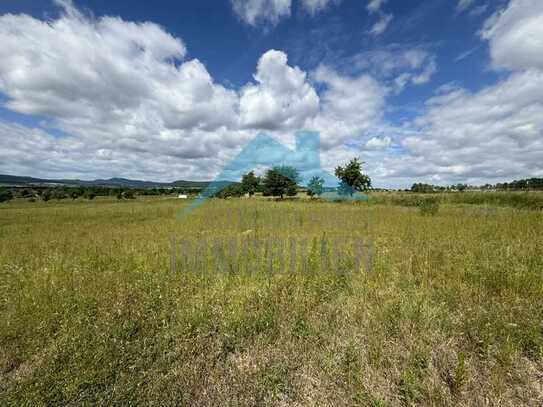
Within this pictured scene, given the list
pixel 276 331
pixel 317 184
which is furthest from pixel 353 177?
pixel 276 331

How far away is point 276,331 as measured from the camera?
2646 millimetres

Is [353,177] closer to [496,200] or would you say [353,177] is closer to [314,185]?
[314,185]

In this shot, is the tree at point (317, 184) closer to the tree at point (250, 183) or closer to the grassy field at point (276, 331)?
the tree at point (250, 183)

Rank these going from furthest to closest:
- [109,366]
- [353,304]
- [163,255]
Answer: [163,255], [353,304], [109,366]

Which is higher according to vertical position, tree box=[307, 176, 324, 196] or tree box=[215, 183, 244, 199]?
tree box=[307, 176, 324, 196]

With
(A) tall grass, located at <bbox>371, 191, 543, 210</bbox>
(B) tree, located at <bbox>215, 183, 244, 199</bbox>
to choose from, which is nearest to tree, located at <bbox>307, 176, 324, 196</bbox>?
(A) tall grass, located at <bbox>371, 191, 543, 210</bbox>

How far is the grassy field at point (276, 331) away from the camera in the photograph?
193cm

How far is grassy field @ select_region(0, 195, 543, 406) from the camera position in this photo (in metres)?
1.93

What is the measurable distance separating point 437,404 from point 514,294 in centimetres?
264

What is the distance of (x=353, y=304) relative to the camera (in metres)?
3.09

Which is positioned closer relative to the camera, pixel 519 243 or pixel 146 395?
pixel 146 395

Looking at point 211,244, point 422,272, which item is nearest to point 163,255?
point 211,244

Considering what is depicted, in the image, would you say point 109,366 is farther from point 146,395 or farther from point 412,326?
point 412,326

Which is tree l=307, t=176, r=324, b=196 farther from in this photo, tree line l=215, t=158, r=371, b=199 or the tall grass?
the tall grass
